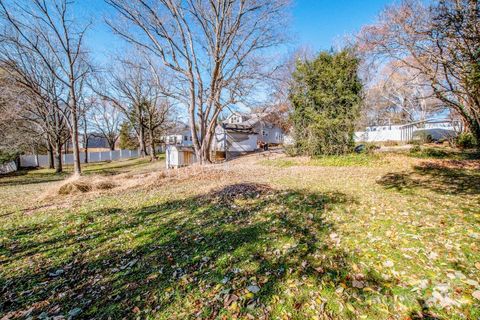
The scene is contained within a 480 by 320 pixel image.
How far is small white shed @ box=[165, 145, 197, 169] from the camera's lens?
16.2m

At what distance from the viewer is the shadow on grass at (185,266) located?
2.54 meters

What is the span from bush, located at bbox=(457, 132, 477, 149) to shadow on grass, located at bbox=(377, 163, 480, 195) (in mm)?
8195

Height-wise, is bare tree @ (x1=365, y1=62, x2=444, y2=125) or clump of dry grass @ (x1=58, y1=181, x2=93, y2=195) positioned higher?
bare tree @ (x1=365, y1=62, x2=444, y2=125)

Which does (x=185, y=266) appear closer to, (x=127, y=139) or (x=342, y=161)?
(x=342, y=161)

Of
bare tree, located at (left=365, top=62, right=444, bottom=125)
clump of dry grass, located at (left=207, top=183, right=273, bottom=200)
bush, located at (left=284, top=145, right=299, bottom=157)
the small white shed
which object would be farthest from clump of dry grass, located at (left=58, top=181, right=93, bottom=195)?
bare tree, located at (left=365, top=62, right=444, bottom=125)

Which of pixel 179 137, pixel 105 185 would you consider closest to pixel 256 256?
pixel 105 185

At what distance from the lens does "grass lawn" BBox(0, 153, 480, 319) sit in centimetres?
245

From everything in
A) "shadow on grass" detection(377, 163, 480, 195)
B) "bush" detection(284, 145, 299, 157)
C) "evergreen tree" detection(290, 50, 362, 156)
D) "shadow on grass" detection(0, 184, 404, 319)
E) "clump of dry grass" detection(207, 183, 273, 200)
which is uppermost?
"evergreen tree" detection(290, 50, 362, 156)

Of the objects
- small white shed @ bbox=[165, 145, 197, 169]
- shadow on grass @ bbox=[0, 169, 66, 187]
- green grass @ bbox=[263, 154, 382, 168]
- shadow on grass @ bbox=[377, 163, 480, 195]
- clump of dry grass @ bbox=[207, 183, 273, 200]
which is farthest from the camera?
small white shed @ bbox=[165, 145, 197, 169]

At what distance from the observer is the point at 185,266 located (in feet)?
10.9

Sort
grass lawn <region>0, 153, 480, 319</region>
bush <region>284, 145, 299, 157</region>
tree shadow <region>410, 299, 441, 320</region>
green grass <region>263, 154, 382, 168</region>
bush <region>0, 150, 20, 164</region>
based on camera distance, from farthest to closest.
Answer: bush <region>0, 150, 20, 164</region>
bush <region>284, 145, 299, 157</region>
green grass <region>263, 154, 382, 168</region>
grass lawn <region>0, 153, 480, 319</region>
tree shadow <region>410, 299, 441, 320</region>

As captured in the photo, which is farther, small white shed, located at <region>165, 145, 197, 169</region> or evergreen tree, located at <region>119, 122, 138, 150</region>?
evergreen tree, located at <region>119, 122, 138, 150</region>

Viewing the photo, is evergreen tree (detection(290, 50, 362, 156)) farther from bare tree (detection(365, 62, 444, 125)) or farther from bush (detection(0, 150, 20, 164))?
bush (detection(0, 150, 20, 164))

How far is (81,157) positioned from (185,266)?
34745 millimetres
